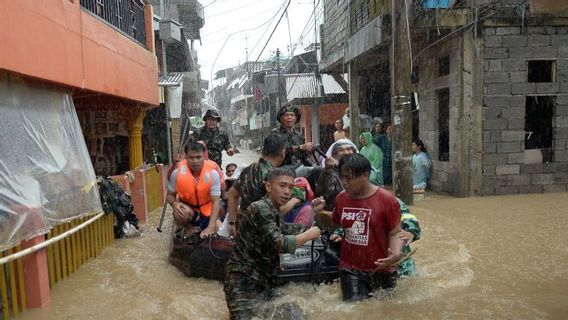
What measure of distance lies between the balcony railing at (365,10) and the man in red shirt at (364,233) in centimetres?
793

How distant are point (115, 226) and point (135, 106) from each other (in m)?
3.89

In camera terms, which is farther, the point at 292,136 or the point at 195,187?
the point at 292,136

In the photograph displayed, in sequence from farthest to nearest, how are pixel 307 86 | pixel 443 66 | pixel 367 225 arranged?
pixel 307 86 → pixel 443 66 → pixel 367 225

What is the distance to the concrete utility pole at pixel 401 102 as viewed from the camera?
352 inches

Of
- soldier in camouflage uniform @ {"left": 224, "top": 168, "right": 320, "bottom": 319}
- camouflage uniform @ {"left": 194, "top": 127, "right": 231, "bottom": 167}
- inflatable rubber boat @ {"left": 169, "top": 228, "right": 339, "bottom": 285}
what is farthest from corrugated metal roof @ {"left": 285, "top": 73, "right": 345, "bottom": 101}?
soldier in camouflage uniform @ {"left": 224, "top": 168, "right": 320, "bottom": 319}

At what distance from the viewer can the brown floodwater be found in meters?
4.21

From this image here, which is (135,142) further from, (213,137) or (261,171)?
(261,171)

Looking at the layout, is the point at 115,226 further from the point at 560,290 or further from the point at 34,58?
the point at 560,290

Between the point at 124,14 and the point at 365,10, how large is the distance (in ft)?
23.5

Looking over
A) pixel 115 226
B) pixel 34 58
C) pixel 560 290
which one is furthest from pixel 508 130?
pixel 34 58

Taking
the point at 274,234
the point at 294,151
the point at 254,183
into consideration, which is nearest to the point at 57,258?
the point at 254,183

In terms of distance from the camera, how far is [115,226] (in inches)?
291

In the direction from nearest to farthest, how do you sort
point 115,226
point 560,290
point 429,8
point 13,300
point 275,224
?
1. point 275,224
2. point 13,300
3. point 560,290
4. point 115,226
5. point 429,8

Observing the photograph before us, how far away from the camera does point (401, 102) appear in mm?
9109
